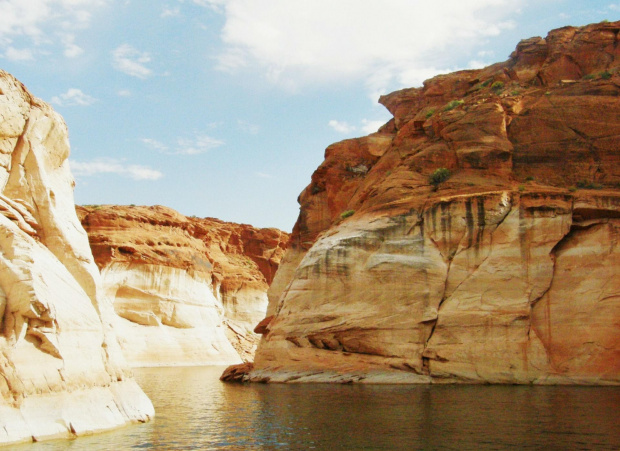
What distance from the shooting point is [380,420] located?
1752 cm

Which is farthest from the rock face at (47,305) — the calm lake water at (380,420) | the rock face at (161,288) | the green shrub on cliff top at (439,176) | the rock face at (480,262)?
the rock face at (161,288)

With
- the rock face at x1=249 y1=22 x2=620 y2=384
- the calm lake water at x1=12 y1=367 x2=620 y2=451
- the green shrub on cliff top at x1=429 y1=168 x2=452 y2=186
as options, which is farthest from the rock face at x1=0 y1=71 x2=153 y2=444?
the green shrub on cliff top at x1=429 y1=168 x2=452 y2=186

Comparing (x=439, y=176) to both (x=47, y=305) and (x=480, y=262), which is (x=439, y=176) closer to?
(x=480, y=262)

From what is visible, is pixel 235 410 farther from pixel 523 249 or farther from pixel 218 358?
pixel 218 358

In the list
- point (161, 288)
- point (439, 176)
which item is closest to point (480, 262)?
point (439, 176)

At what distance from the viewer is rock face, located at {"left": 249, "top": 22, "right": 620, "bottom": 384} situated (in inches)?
1132

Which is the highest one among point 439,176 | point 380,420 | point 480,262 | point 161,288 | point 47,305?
point 439,176

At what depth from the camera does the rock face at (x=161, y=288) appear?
54.8 meters

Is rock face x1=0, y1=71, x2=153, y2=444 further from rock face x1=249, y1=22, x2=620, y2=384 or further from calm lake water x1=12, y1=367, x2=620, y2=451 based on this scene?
rock face x1=249, y1=22, x2=620, y2=384

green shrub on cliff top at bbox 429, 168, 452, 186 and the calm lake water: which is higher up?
green shrub on cliff top at bbox 429, 168, 452, 186

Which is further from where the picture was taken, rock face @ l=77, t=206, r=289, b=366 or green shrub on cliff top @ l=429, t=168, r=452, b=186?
rock face @ l=77, t=206, r=289, b=366

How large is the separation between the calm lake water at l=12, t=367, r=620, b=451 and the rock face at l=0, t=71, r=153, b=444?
59 centimetres

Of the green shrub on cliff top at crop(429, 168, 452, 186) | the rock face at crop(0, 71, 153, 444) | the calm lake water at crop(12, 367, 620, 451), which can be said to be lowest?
the calm lake water at crop(12, 367, 620, 451)

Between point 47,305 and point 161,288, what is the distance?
47.0 m
